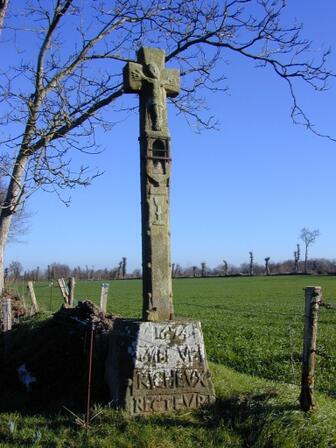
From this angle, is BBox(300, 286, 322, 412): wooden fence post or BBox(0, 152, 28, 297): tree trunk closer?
BBox(300, 286, 322, 412): wooden fence post

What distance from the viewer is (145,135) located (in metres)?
7.27

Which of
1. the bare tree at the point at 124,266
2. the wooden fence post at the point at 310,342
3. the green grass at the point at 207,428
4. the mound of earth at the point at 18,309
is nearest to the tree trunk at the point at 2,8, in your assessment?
the mound of earth at the point at 18,309

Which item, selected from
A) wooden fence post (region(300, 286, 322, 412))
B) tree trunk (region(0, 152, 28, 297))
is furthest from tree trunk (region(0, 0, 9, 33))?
wooden fence post (region(300, 286, 322, 412))

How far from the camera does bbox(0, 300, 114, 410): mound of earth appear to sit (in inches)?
298

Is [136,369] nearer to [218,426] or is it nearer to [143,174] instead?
[218,426]

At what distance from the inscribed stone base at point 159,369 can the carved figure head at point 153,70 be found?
10.3 ft

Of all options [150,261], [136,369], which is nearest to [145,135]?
[150,261]

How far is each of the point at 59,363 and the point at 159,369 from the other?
224 cm

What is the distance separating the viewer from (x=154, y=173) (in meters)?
7.21

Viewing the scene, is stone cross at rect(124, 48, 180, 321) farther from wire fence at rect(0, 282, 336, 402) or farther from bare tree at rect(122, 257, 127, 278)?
bare tree at rect(122, 257, 127, 278)

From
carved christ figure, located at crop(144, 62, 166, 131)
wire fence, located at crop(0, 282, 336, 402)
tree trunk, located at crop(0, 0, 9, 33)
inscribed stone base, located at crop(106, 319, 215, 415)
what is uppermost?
tree trunk, located at crop(0, 0, 9, 33)

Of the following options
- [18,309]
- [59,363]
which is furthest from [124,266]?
[59,363]

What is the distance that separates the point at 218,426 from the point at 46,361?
130 inches

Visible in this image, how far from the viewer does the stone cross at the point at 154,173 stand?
7.00 metres
